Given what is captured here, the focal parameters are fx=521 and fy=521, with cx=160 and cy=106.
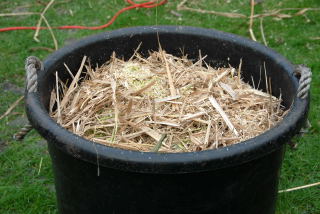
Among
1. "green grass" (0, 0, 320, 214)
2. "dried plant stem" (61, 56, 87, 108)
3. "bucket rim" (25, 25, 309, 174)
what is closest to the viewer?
"bucket rim" (25, 25, 309, 174)

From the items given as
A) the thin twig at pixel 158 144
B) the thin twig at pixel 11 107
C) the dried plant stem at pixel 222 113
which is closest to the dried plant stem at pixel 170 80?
the dried plant stem at pixel 222 113

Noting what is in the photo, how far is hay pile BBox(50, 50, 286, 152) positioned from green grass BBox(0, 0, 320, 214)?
1013 mm

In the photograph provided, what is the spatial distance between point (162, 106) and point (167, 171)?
60cm

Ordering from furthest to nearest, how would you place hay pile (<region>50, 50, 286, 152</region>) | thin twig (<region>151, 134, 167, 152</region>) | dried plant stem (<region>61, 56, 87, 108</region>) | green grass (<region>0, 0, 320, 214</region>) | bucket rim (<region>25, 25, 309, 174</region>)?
green grass (<region>0, 0, 320, 214</region>) → dried plant stem (<region>61, 56, 87, 108</region>) → hay pile (<region>50, 50, 286, 152</region>) → thin twig (<region>151, 134, 167, 152</region>) → bucket rim (<region>25, 25, 309, 174</region>)

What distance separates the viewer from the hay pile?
226 centimetres

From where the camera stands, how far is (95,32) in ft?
16.9

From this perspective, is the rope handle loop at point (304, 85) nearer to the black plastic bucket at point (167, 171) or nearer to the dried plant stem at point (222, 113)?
the black plastic bucket at point (167, 171)

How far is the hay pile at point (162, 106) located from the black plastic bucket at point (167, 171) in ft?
0.46

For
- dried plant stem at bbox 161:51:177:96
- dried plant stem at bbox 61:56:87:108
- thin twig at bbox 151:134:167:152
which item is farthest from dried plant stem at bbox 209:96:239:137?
dried plant stem at bbox 61:56:87:108

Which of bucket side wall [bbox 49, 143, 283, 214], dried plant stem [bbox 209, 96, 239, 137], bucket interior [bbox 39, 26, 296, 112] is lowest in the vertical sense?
bucket side wall [bbox 49, 143, 283, 214]

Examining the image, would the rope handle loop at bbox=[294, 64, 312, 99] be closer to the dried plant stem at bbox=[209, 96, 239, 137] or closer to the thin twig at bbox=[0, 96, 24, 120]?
the dried plant stem at bbox=[209, 96, 239, 137]

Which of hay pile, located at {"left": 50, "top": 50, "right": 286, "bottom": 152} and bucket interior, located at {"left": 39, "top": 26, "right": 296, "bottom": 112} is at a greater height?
bucket interior, located at {"left": 39, "top": 26, "right": 296, "bottom": 112}

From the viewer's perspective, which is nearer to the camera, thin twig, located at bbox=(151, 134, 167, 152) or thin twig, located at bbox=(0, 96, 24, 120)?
thin twig, located at bbox=(151, 134, 167, 152)

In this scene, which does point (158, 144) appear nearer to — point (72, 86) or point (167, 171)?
point (167, 171)
